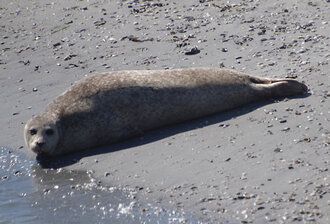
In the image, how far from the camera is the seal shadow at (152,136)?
6055 mm

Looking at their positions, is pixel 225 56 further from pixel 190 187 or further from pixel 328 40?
pixel 190 187

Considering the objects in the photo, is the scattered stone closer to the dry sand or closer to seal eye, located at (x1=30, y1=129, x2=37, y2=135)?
the dry sand

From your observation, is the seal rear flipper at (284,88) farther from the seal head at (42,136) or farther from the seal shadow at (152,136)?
the seal head at (42,136)

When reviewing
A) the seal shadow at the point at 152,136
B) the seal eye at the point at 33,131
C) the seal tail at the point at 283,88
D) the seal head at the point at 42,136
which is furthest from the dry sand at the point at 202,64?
the seal eye at the point at 33,131

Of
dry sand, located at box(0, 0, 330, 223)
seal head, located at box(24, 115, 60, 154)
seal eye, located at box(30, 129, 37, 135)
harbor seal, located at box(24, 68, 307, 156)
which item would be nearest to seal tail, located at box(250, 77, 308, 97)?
harbor seal, located at box(24, 68, 307, 156)

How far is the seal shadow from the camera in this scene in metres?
6.05

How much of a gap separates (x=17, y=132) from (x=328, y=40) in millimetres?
3553

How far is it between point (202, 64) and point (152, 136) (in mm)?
1731

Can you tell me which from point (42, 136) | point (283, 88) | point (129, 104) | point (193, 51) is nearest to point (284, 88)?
point (283, 88)

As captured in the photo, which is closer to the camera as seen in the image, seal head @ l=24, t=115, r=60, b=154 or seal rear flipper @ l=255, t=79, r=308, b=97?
seal head @ l=24, t=115, r=60, b=154

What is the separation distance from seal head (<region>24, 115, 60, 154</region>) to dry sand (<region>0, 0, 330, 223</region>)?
0.80 feet

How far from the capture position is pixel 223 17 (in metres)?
8.87

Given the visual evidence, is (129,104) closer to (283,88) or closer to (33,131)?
(33,131)

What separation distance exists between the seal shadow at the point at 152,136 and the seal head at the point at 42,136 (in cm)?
13
